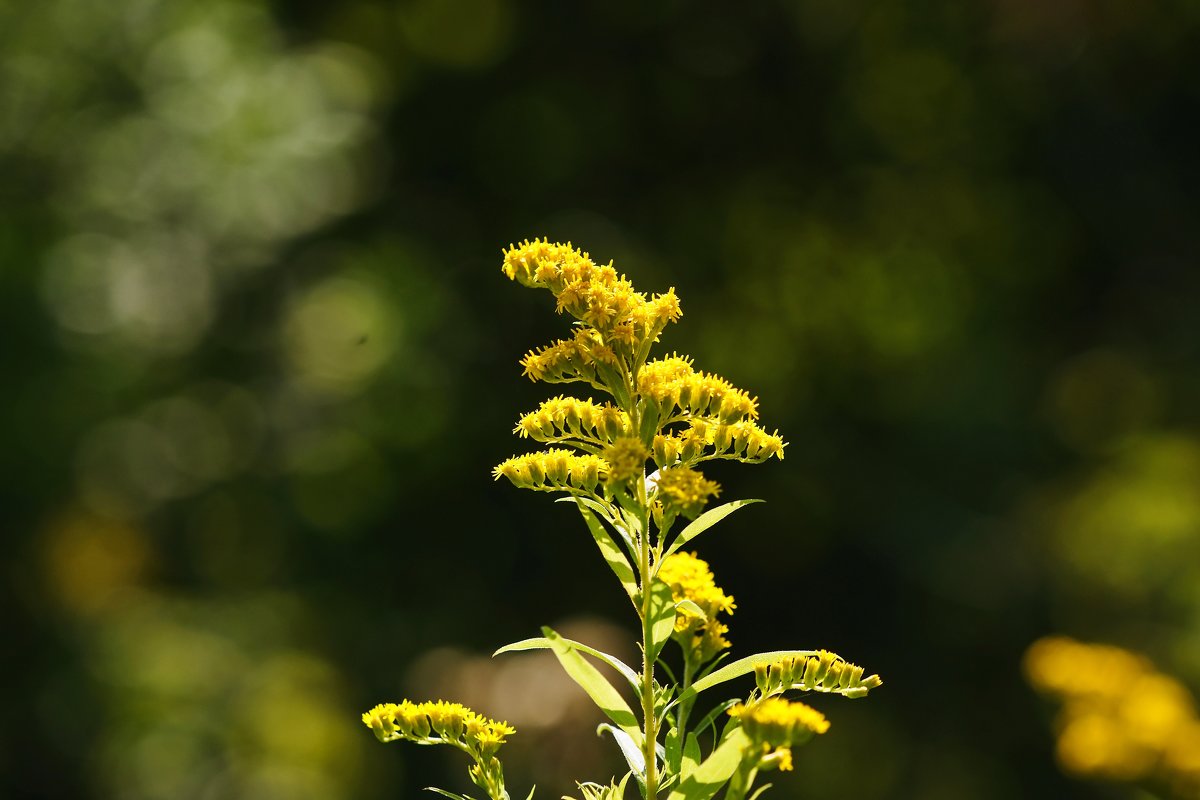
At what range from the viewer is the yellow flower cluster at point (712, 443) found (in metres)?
1.40

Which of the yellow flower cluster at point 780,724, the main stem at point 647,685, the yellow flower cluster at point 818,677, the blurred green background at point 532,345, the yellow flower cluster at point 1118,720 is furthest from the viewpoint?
the blurred green background at point 532,345

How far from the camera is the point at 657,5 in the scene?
921cm

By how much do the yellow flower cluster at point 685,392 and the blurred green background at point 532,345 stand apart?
195 inches

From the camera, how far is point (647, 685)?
4.21 ft

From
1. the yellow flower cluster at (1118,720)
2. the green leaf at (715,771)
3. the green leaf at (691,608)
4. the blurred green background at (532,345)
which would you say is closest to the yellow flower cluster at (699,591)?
the green leaf at (691,608)

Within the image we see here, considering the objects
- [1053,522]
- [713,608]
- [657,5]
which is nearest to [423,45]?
[657,5]

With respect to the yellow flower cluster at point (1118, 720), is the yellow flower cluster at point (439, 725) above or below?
below

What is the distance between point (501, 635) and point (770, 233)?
354 centimetres

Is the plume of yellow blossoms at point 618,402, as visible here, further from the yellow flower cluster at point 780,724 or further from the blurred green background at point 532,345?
the blurred green background at point 532,345

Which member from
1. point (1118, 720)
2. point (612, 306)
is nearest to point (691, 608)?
point (612, 306)

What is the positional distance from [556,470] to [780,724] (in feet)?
1.41

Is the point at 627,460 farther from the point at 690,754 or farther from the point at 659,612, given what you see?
the point at 690,754

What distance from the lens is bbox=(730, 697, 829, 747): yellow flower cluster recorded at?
3.71ft

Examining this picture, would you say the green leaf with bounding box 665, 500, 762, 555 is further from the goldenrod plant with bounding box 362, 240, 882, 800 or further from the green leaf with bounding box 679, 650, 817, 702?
the green leaf with bounding box 679, 650, 817, 702
